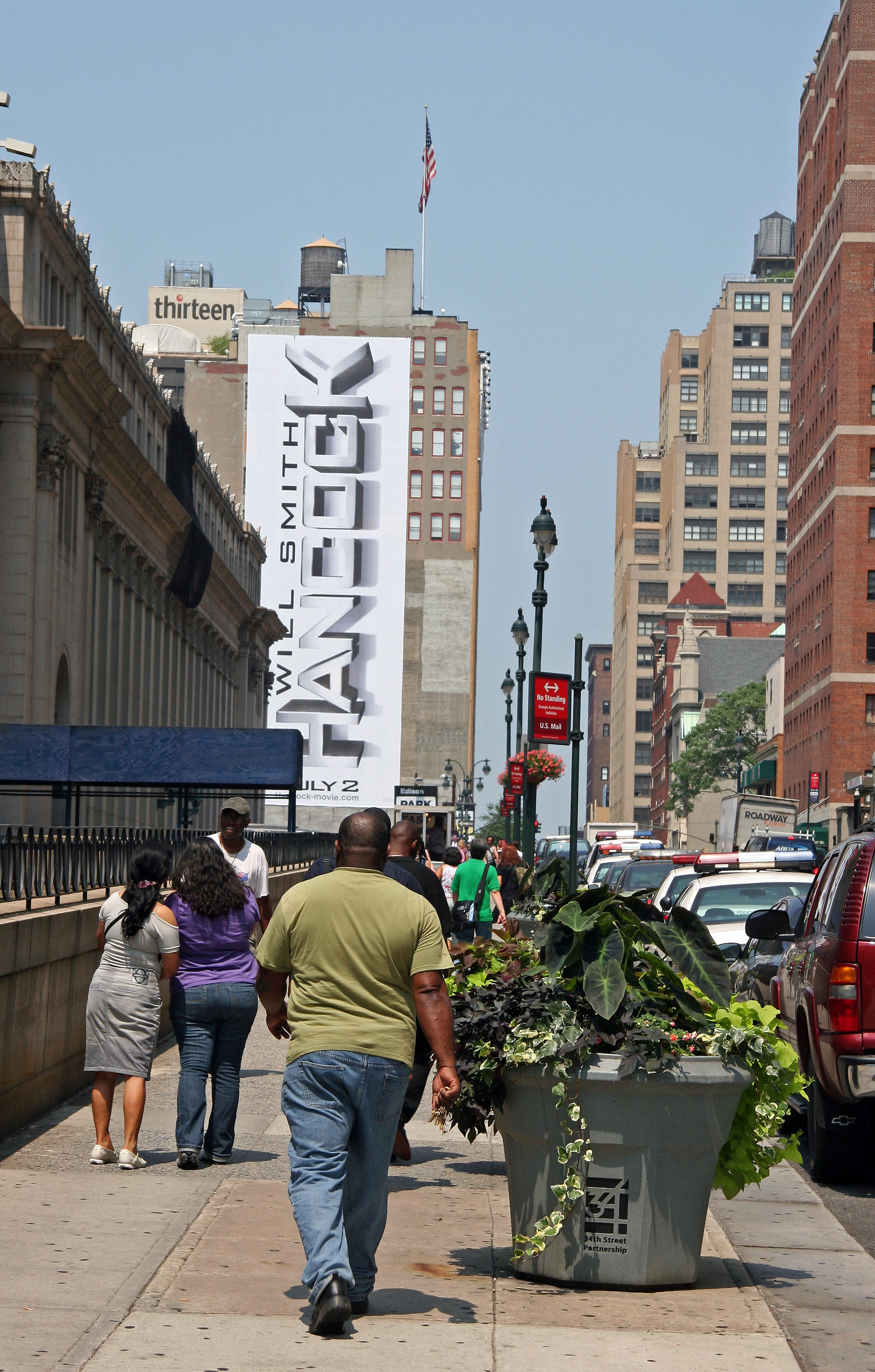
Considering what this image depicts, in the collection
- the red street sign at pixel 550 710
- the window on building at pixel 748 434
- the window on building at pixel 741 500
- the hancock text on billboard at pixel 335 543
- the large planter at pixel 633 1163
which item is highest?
the window on building at pixel 748 434

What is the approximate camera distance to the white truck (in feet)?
208

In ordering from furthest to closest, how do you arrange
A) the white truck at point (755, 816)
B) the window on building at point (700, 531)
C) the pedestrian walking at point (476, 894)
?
the window on building at point (700, 531), the white truck at point (755, 816), the pedestrian walking at point (476, 894)

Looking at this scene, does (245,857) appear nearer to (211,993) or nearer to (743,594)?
(211,993)

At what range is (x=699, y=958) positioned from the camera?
7969 millimetres

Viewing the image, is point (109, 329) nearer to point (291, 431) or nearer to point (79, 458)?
point (79, 458)

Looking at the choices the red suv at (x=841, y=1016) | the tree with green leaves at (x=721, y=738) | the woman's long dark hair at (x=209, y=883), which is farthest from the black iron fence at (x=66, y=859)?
the tree with green leaves at (x=721, y=738)

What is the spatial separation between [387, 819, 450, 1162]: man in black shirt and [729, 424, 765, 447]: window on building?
180222mm

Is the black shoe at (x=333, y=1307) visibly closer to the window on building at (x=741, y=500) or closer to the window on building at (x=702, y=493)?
the window on building at (x=741, y=500)

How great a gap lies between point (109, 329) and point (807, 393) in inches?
2404

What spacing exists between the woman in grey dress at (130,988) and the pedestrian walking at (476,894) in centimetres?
927

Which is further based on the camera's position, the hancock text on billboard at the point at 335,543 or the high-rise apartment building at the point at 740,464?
the high-rise apartment building at the point at 740,464

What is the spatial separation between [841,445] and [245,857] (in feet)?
272

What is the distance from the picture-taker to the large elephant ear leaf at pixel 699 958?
7.90 meters

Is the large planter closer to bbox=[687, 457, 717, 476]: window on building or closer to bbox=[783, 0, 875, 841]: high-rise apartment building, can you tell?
bbox=[783, 0, 875, 841]: high-rise apartment building
